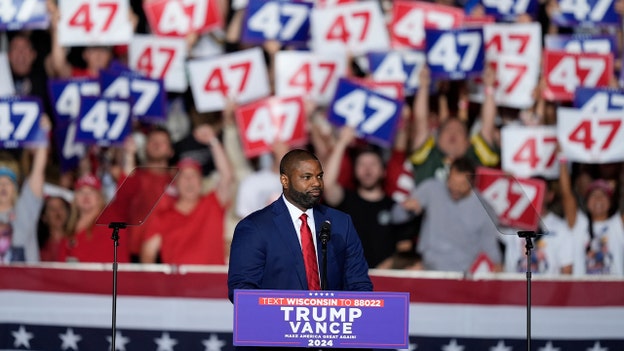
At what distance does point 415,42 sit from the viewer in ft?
36.7

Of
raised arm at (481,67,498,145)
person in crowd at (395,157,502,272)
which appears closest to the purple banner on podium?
person in crowd at (395,157,502,272)

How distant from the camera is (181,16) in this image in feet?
36.6

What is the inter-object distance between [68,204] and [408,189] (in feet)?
8.48

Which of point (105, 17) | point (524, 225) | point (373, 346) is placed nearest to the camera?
point (373, 346)

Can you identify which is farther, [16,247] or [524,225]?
[16,247]

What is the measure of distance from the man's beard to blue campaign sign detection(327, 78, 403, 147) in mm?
4743

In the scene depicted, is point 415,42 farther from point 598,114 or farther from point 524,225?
point 524,225

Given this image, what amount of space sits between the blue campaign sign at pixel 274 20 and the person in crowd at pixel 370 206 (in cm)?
132

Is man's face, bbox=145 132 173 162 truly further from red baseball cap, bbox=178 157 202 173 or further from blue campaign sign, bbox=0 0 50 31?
blue campaign sign, bbox=0 0 50 31

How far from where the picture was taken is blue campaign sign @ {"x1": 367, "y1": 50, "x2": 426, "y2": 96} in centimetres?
1094

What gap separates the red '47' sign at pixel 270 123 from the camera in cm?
1054

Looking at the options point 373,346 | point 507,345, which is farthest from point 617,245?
point 373,346

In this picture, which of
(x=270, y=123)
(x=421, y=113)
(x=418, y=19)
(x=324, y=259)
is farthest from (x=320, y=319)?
(x=418, y=19)

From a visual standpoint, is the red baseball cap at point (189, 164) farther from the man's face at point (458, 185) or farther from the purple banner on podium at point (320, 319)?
the purple banner on podium at point (320, 319)
